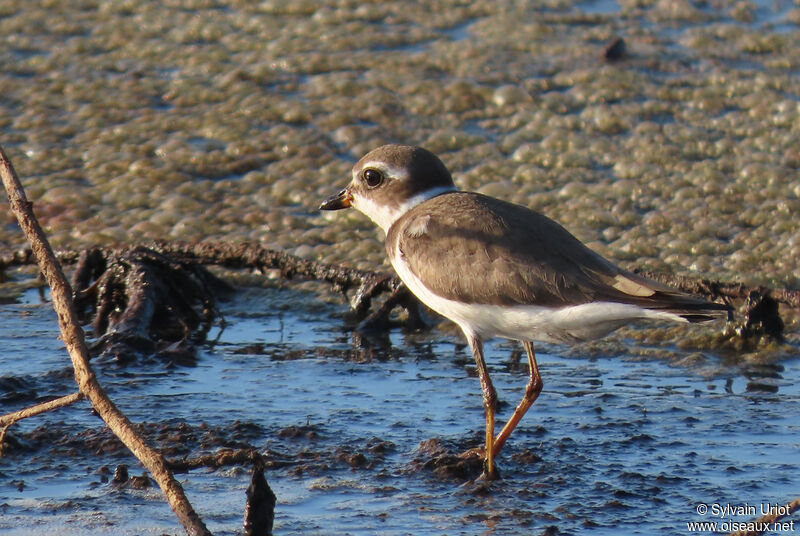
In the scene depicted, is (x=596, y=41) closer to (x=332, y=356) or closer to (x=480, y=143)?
(x=480, y=143)

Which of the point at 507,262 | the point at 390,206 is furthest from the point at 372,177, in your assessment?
the point at 507,262

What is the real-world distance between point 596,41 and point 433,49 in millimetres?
1137

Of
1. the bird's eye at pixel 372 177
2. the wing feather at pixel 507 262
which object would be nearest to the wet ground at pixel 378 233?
the wing feather at pixel 507 262

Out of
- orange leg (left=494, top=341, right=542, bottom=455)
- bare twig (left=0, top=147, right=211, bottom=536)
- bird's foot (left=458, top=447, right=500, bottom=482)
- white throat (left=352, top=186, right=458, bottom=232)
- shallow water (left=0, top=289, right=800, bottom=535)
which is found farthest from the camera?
white throat (left=352, top=186, right=458, bottom=232)

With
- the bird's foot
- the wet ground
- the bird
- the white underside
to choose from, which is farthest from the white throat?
the bird's foot

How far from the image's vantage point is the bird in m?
3.96

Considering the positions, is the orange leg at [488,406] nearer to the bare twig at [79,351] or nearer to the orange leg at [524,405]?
the orange leg at [524,405]

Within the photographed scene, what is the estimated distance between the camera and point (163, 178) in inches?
278

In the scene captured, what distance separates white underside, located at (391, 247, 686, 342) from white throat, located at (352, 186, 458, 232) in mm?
468

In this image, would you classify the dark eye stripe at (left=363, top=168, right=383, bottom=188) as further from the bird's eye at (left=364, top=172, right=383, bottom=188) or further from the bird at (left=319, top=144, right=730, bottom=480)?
the bird at (left=319, top=144, right=730, bottom=480)

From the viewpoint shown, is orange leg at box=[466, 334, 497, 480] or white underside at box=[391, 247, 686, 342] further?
orange leg at box=[466, 334, 497, 480]

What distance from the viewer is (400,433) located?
14.5 ft

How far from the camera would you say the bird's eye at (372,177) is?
495cm

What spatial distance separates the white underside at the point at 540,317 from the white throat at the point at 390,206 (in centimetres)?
47
